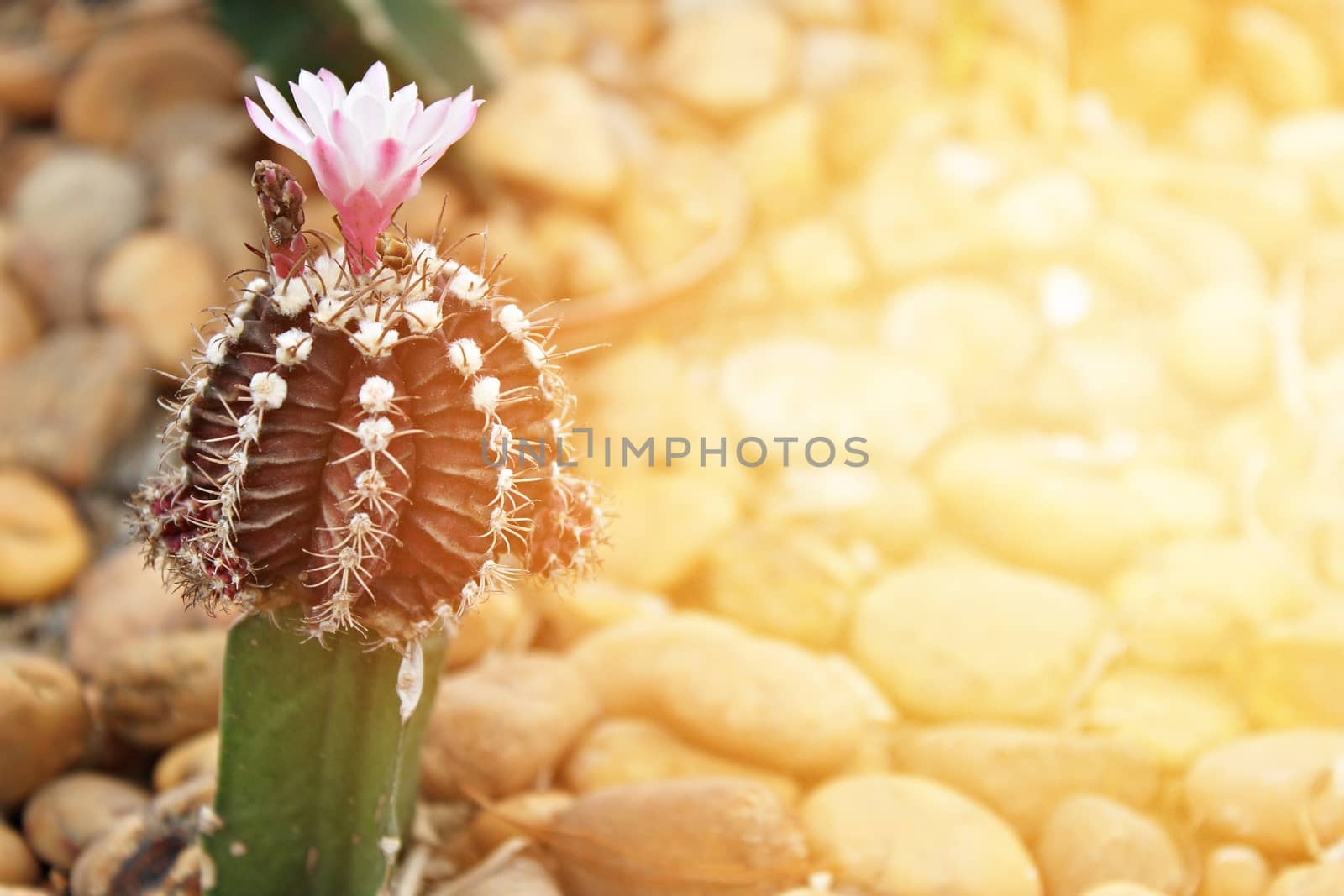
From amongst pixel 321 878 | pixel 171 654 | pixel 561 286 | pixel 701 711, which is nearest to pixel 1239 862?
pixel 701 711

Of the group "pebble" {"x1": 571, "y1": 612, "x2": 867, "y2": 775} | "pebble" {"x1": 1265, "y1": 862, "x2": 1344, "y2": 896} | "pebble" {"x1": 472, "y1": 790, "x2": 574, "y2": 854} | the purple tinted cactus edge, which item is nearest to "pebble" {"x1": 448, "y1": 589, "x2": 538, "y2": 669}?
"pebble" {"x1": 571, "y1": 612, "x2": 867, "y2": 775}

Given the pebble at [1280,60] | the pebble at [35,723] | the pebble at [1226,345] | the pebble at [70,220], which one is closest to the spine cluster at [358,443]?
the pebble at [35,723]

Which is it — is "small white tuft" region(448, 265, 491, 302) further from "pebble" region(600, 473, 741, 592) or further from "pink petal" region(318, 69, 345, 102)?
"pebble" region(600, 473, 741, 592)

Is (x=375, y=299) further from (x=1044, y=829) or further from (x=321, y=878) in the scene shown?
(x=1044, y=829)

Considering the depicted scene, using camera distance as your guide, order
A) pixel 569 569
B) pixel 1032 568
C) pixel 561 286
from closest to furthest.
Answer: pixel 569 569 → pixel 1032 568 → pixel 561 286

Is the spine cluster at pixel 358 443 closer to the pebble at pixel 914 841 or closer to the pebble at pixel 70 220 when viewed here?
the pebble at pixel 914 841

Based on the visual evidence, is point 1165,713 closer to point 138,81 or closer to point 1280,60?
point 138,81
